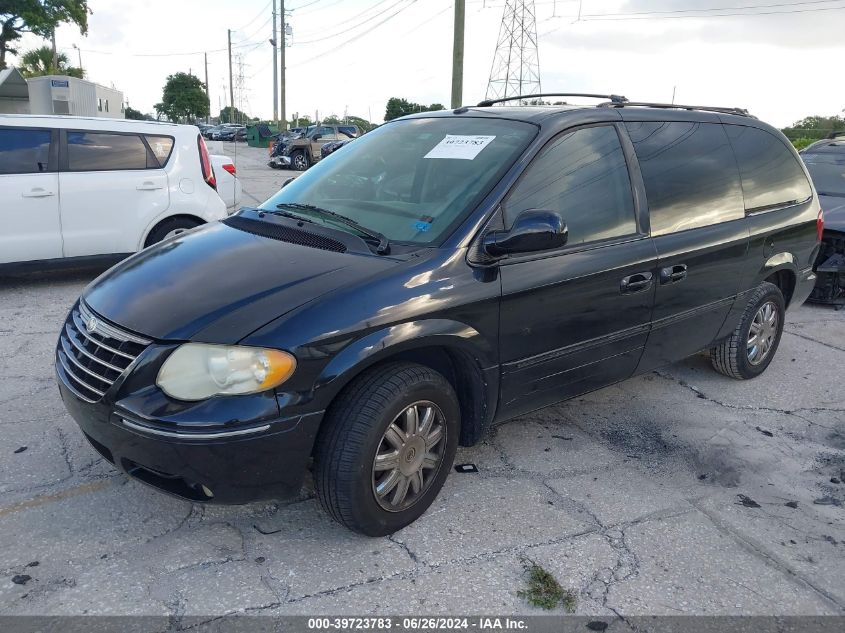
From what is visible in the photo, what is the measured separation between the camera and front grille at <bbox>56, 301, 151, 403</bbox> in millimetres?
2629

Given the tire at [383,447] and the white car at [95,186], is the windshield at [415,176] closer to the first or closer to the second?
the tire at [383,447]

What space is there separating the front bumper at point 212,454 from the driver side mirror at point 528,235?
1055 millimetres

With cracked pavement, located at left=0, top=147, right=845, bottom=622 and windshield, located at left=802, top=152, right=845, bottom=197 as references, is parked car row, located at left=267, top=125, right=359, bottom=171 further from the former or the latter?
cracked pavement, located at left=0, top=147, right=845, bottom=622

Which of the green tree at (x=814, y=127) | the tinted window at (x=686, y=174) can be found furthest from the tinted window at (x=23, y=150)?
the green tree at (x=814, y=127)

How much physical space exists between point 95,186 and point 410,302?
16.4ft

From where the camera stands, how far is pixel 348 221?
3.32m

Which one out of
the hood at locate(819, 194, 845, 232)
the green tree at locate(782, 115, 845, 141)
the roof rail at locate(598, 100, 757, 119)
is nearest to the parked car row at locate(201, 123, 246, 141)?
the green tree at locate(782, 115, 845, 141)

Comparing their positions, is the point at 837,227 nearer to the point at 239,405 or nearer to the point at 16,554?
the point at 239,405

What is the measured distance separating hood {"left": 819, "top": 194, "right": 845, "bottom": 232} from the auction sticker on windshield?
199 inches

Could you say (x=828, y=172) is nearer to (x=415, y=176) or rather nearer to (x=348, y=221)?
(x=415, y=176)

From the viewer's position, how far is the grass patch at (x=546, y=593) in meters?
2.58

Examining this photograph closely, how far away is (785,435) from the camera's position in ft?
13.7

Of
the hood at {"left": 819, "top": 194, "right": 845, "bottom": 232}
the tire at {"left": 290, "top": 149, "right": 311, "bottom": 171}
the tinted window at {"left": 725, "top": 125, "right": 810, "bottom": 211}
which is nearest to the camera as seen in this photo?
the tinted window at {"left": 725, "top": 125, "right": 810, "bottom": 211}

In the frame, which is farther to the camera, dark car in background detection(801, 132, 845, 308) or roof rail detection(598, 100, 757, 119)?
dark car in background detection(801, 132, 845, 308)
